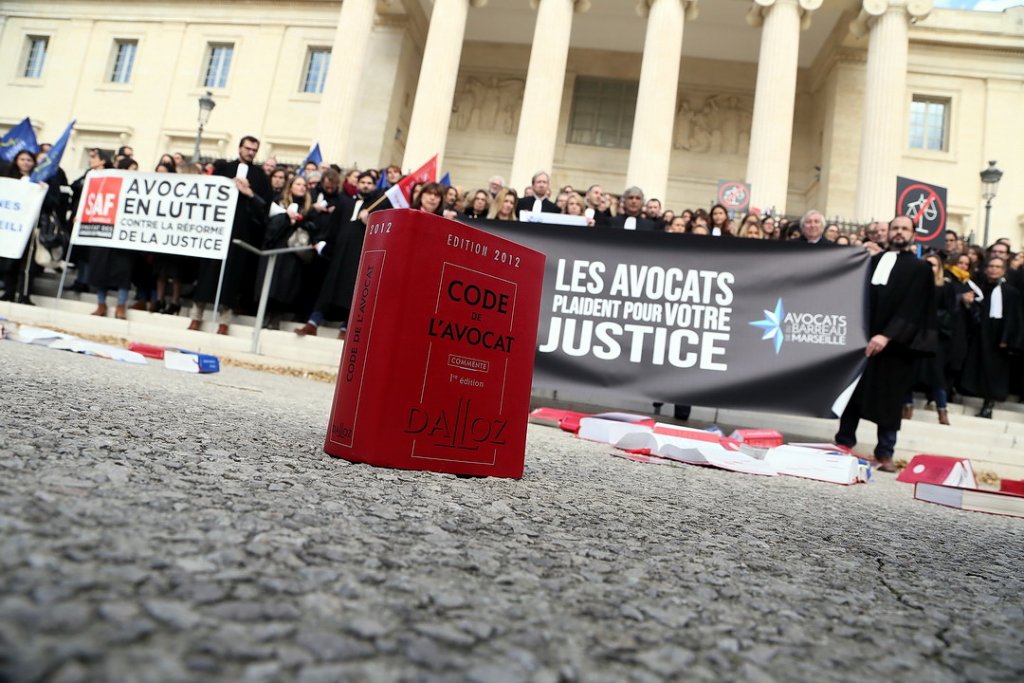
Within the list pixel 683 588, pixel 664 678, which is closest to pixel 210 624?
pixel 664 678

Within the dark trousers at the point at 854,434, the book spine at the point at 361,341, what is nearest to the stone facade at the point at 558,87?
the dark trousers at the point at 854,434

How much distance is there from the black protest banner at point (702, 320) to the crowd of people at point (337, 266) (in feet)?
6.28

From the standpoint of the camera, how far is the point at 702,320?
19.5 ft

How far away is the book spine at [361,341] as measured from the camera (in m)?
2.12

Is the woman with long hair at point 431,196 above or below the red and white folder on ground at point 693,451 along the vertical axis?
above

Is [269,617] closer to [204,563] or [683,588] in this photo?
[204,563]

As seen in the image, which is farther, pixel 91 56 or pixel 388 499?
pixel 91 56

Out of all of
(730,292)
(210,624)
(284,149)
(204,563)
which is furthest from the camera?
(284,149)

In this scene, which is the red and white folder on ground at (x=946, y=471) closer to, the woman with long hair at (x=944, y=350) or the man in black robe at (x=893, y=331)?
the man in black robe at (x=893, y=331)

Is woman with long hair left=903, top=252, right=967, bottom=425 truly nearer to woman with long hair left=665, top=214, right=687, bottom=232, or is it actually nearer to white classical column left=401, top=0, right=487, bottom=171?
woman with long hair left=665, top=214, right=687, bottom=232

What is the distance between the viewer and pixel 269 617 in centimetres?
81

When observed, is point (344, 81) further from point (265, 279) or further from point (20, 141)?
point (265, 279)

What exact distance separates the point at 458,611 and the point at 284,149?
90.3ft

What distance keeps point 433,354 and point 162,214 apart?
800 centimetres
